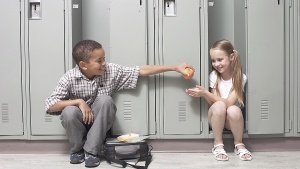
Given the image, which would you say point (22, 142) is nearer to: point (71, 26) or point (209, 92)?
point (71, 26)

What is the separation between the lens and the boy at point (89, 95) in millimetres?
2430

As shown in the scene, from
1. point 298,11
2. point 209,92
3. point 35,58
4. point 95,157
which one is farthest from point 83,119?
point 298,11

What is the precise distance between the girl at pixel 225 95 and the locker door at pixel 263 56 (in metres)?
0.11

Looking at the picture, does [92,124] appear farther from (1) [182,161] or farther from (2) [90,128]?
(1) [182,161]

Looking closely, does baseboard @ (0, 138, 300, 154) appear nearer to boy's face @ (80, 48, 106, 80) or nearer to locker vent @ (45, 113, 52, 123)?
locker vent @ (45, 113, 52, 123)

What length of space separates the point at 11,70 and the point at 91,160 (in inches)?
39.7

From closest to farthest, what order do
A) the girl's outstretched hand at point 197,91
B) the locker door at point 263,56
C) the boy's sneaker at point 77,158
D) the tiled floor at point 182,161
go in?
the tiled floor at point 182,161 < the boy's sneaker at point 77,158 < the girl's outstretched hand at point 197,91 < the locker door at point 263,56

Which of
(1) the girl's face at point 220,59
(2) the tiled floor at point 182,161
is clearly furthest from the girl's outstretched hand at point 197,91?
(2) the tiled floor at point 182,161

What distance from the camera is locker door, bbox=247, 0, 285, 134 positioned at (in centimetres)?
270

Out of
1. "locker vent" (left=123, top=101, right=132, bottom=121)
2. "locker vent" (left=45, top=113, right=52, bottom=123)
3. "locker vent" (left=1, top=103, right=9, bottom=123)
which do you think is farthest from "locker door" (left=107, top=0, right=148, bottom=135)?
"locker vent" (left=1, top=103, right=9, bottom=123)

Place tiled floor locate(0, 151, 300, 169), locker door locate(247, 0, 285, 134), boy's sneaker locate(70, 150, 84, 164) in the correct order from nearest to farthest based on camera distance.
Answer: tiled floor locate(0, 151, 300, 169)
boy's sneaker locate(70, 150, 84, 164)
locker door locate(247, 0, 285, 134)

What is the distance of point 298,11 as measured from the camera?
273cm

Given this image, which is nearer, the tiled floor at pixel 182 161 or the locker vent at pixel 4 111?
the tiled floor at pixel 182 161

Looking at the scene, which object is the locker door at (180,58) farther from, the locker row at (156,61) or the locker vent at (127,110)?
the locker vent at (127,110)
